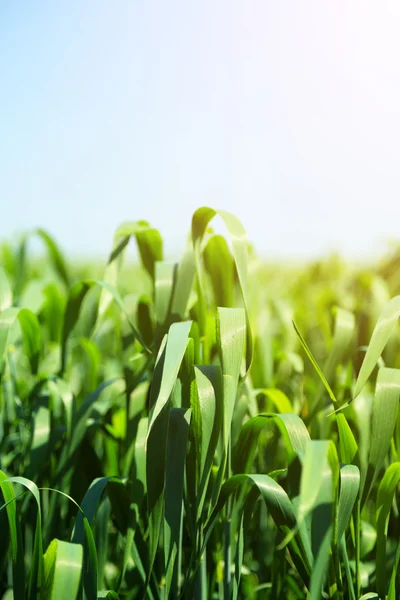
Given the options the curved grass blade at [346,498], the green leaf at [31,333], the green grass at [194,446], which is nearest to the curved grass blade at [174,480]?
the green grass at [194,446]

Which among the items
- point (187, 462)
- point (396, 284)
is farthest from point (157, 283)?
point (396, 284)

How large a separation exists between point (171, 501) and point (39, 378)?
1.28 ft

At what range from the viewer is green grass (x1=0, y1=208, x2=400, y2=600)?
17.8 inches

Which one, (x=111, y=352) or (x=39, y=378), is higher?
(x=39, y=378)

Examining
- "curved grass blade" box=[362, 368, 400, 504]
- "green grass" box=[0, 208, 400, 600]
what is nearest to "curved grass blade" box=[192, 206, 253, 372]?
"green grass" box=[0, 208, 400, 600]

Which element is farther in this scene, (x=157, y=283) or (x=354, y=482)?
(x=157, y=283)

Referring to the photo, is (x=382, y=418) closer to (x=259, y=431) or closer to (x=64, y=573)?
(x=259, y=431)

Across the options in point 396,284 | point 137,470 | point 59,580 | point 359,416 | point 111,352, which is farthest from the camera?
point 111,352

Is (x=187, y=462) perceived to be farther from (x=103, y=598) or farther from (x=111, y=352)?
(x=111, y=352)

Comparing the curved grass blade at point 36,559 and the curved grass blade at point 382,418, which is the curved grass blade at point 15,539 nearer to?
the curved grass blade at point 36,559

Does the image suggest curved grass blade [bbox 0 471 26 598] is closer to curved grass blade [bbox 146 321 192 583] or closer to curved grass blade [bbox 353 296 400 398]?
curved grass blade [bbox 146 321 192 583]

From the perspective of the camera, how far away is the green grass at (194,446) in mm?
453

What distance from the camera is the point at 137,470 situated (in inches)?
22.0

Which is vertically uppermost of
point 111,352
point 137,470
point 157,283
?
point 157,283
